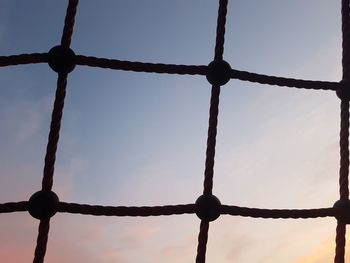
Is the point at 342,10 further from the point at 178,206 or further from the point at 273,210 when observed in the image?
the point at 178,206

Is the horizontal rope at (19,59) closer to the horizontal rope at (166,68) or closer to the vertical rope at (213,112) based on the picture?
the horizontal rope at (166,68)

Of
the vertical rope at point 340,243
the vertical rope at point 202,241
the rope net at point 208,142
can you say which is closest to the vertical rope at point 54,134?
the rope net at point 208,142

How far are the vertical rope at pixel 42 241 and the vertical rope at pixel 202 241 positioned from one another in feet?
1.35

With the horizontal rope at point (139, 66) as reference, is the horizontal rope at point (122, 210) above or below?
below

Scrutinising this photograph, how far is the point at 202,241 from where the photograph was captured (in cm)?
187

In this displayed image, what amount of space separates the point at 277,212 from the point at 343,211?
0.63 ft

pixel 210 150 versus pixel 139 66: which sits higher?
pixel 139 66

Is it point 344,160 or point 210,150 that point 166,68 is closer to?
point 210,150

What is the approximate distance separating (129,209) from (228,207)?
29 centimetres

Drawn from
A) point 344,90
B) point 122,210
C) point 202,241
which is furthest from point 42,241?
point 344,90

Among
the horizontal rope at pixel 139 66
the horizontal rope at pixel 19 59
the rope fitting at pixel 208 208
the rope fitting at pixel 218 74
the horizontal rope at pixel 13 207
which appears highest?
the rope fitting at pixel 218 74

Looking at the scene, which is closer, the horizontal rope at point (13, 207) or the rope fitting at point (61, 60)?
the horizontal rope at point (13, 207)

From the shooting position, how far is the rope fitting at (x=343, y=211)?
195cm

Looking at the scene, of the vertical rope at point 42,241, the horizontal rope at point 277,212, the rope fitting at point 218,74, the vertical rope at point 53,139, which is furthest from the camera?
the rope fitting at point 218,74
